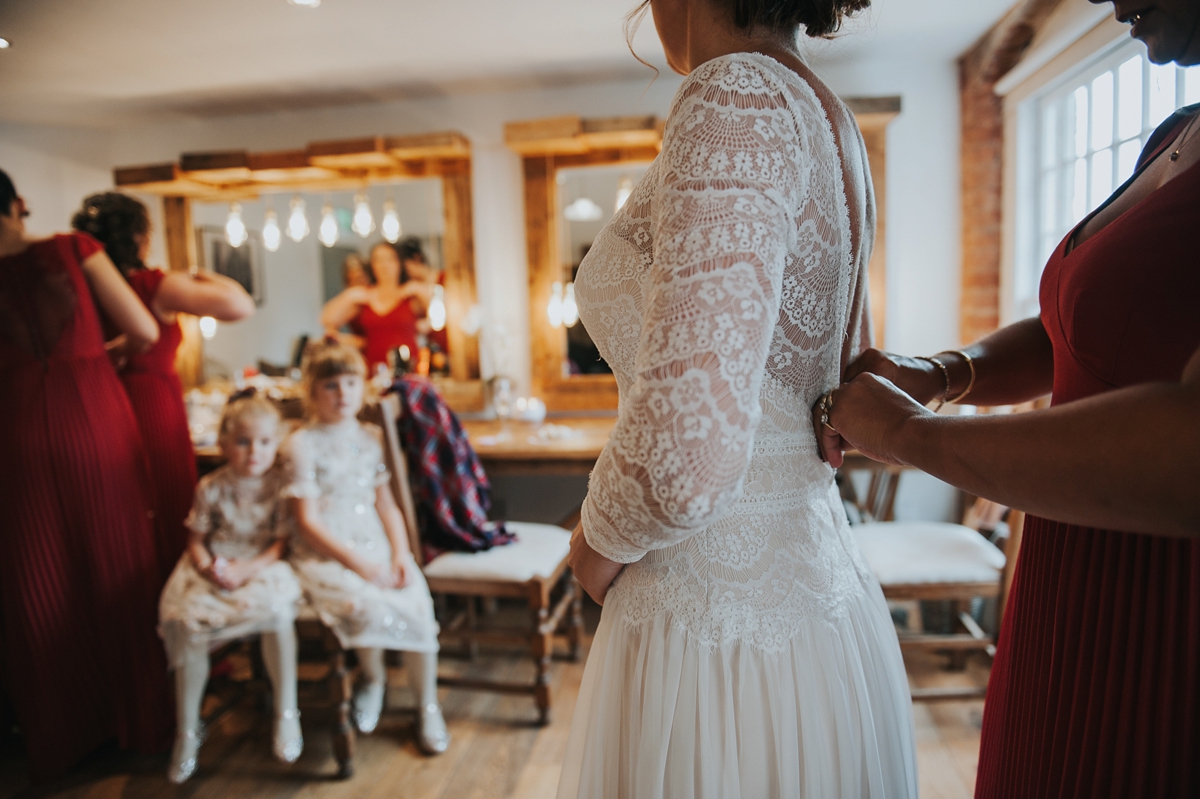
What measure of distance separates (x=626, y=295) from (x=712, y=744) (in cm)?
48

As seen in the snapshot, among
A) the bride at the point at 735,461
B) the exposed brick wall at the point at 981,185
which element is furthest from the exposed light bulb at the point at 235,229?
the exposed brick wall at the point at 981,185

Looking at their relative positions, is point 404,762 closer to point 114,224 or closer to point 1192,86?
point 114,224

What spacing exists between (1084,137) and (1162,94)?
20.1 inches

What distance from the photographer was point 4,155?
2.70 metres

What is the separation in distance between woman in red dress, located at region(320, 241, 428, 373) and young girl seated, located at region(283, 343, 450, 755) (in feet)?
4.65

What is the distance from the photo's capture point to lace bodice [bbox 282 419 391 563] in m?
2.02

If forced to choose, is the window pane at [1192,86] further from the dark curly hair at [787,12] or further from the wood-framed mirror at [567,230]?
the dark curly hair at [787,12]

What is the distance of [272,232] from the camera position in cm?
365

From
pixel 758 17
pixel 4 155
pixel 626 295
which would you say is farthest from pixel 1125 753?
pixel 4 155

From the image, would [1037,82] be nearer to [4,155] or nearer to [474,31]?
[474,31]

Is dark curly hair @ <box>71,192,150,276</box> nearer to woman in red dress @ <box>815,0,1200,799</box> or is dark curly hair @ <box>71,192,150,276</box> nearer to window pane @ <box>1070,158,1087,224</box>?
woman in red dress @ <box>815,0,1200,799</box>

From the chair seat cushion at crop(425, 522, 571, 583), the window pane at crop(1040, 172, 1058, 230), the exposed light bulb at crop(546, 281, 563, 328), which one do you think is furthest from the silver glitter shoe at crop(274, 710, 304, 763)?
the window pane at crop(1040, 172, 1058, 230)

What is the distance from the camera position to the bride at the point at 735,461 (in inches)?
21.6

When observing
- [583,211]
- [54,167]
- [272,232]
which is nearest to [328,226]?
[272,232]
